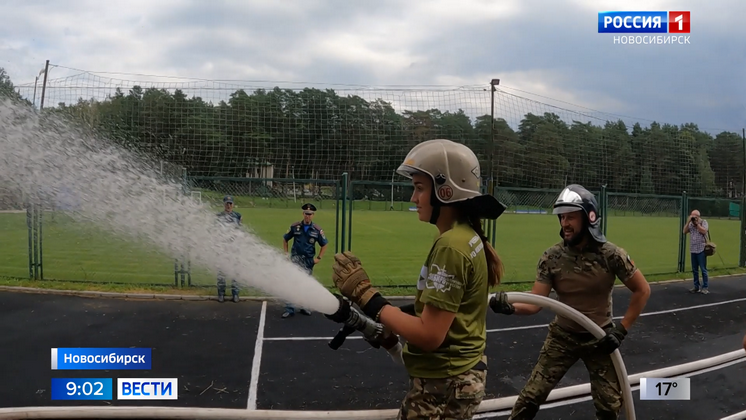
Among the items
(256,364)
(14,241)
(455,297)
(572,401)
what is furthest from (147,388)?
(14,241)

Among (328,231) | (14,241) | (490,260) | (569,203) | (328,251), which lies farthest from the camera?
(328,231)

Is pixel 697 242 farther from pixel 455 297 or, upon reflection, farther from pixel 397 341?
pixel 455 297

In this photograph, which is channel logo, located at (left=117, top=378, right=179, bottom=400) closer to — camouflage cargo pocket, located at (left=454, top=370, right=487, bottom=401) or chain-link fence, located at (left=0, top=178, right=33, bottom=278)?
camouflage cargo pocket, located at (left=454, top=370, right=487, bottom=401)

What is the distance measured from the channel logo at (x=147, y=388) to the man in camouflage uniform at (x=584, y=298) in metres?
3.75

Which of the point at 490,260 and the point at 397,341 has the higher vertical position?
the point at 490,260

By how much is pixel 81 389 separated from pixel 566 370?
4953 millimetres

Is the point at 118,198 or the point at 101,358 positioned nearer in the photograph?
the point at 118,198

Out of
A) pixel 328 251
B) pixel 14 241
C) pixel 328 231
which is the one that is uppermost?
pixel 328 231

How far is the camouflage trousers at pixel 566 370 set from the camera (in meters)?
3.69

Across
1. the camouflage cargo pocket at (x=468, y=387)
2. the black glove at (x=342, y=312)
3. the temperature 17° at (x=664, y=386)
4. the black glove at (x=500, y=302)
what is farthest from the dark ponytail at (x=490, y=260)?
the temperature 17° at (x=664, y=386)

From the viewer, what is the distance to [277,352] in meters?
6.84

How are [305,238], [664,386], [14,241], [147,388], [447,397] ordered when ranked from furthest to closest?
[14,241] → [305,238] → [147,388] → [664,386] → [447,397]

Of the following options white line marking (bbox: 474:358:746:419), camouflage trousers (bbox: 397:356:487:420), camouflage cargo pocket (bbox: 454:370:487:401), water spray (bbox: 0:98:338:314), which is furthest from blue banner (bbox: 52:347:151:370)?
camouflage cargo pocket (bbox: 454:370:487:401)

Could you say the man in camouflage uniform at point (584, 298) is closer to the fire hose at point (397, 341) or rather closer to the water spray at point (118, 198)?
the fire hose at point (397, 341)
